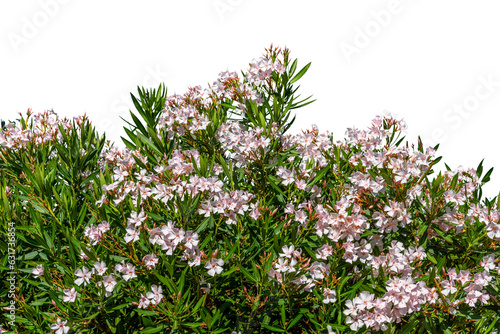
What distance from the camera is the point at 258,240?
12.4 feet

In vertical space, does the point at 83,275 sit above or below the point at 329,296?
above

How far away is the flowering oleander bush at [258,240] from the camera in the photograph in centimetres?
338

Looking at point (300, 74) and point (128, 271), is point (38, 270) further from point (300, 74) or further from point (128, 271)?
point (300, 74)

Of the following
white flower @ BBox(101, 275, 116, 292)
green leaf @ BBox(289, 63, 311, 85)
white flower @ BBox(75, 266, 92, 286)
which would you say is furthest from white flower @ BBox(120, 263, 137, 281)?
green leaf @ BBox(289, 63, 311, 85)

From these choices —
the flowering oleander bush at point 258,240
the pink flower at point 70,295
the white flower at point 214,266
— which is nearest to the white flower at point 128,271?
the flowering oleander bush at point 258,240

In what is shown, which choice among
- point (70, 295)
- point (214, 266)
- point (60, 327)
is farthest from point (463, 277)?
point (60, 327)

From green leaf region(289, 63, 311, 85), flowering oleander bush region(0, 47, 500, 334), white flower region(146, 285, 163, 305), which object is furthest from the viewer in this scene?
green leaf region(289, 63, 311, 85)

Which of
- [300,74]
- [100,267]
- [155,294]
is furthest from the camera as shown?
[300,74]

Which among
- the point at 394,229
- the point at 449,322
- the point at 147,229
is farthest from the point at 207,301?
the point at 449,322

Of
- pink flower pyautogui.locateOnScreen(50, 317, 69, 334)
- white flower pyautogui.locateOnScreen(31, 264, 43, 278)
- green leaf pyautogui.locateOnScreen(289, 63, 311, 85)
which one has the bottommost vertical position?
pink flower pyautogui.locateOnScreen(50, 317, 69, 334)

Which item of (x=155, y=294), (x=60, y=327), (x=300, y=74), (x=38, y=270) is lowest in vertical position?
(x=60, y=327)

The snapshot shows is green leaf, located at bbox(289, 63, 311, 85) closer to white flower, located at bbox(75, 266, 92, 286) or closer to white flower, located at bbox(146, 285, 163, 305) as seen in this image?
white flower, located at bbox(146, 285, 163, 305)

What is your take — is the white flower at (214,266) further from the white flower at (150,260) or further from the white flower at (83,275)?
the white flower at (83,275)

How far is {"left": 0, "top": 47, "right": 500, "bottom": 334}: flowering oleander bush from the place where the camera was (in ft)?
11.1
